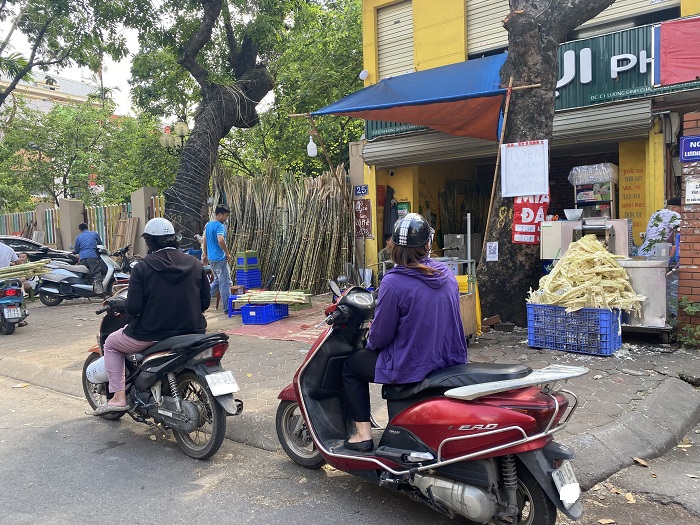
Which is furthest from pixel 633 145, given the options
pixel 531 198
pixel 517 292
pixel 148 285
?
pixel 148 285

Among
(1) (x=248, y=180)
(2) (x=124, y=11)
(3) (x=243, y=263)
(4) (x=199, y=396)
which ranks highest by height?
(2) (x=124, y=11)

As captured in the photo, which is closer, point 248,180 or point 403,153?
point 403,153

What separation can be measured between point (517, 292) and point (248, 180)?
696 cm

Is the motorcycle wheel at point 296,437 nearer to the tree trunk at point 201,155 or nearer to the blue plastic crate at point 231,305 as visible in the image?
the blue plastic crate at point 231,305

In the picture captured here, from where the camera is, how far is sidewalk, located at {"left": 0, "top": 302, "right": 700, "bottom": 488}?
4133 mm

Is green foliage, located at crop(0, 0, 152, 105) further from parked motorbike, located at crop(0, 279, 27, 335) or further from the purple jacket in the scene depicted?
the purple jacket

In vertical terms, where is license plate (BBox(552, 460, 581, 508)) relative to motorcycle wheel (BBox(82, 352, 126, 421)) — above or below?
above

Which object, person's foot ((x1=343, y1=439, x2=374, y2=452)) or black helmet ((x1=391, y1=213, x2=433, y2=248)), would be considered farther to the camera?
person's foot ((x1=343, y1=439, x2=374, y2=452))

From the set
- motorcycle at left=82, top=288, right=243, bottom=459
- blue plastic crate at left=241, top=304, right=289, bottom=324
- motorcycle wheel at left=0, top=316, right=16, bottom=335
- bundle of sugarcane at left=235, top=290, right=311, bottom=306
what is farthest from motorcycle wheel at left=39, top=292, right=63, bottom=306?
motorcycle at left=82, top=288, right=243, bottom=459

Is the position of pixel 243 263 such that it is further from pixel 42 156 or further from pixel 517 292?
pixel 42 156

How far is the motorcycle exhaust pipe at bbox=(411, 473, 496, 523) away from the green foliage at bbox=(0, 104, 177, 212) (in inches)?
831

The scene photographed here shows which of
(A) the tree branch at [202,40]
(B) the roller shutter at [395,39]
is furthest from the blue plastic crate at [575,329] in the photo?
(A) the tree branch at [202,40]

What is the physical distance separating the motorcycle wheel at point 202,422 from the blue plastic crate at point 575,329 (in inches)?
156

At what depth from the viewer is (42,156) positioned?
80.5ft
